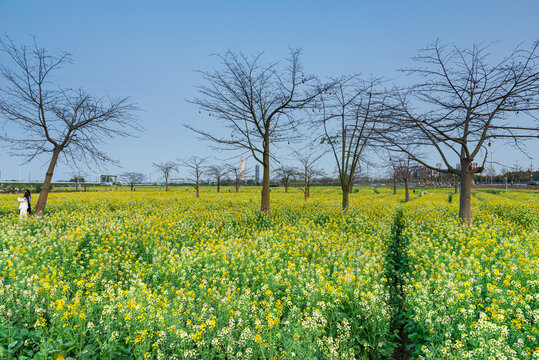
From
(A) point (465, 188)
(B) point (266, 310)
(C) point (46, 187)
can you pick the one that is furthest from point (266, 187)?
(C) point (46, 187)

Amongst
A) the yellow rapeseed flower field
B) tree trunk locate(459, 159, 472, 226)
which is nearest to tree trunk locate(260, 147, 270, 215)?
the yellow rapeseed flower field

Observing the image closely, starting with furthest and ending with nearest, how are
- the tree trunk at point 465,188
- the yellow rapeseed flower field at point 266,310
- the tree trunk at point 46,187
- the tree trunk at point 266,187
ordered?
the tree trunk at point 46,187 < the tree trunk at point 266,187 < the tree trunk at point 465,188 < the yellow rapeseed flower field at point 266,310

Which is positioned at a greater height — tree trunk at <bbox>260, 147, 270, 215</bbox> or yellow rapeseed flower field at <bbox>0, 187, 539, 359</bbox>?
tree trunk at <bbox>260, 147, 270, 215</bbox>

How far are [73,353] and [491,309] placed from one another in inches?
227

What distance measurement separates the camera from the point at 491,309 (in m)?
3.66

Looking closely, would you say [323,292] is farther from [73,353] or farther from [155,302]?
[73,353]

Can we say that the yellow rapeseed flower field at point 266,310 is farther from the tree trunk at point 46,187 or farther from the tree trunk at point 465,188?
the tree trunk at point 46,187

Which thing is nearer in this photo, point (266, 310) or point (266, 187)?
point (266, 310)

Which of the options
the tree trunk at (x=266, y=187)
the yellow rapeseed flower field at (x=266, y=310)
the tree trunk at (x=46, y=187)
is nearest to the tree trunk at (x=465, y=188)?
the yellow rapeseed flower field at (x=266, y=310)

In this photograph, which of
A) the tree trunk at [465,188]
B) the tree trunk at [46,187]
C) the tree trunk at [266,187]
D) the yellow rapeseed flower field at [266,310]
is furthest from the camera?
the tree trunk at [46,187]

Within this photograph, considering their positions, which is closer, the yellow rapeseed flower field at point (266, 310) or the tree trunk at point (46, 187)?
the yellow rapeseed flower field at point (266, 310)

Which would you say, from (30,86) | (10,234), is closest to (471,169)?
(10,234)

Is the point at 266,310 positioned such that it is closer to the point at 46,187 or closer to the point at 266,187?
the point at 266,187

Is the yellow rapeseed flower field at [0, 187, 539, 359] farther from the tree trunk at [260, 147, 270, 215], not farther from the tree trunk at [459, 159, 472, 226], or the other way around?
Result: the tree trunk at [260, 147, 270, 215]
